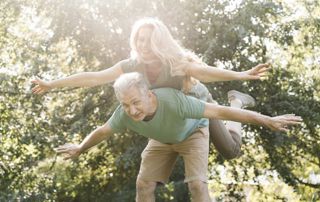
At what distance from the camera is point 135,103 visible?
11.3 ft

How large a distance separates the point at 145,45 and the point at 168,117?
657mm

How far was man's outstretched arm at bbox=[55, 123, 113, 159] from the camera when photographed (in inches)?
152

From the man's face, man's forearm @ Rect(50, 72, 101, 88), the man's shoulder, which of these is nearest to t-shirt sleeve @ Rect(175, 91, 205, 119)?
the man's shoulder

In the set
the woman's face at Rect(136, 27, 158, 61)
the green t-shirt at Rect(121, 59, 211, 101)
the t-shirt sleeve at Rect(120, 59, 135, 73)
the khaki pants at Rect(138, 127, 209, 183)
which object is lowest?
the khaki pants at Rect(138, 127, 209, 183)

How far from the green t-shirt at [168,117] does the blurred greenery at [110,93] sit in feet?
24.1

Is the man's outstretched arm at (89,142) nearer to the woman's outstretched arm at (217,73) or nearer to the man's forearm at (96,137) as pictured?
the man's forearm at (96,137)

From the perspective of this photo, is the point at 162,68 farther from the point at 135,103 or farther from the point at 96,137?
the point at 96,137

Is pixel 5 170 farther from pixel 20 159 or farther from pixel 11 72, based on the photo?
pixel 11 72

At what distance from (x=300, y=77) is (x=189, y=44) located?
3.70 m

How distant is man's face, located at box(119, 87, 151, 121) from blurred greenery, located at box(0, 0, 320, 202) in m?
7.60

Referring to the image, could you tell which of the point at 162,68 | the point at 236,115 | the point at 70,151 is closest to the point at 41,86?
the point at 70,151

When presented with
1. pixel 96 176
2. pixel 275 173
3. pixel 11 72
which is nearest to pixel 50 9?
pixel 11 72

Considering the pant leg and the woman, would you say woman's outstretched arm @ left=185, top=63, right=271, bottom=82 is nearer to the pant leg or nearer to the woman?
the woman

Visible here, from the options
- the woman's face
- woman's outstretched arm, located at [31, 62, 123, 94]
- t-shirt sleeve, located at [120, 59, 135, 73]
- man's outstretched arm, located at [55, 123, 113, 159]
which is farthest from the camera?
woman's outstretched arm, located at [31, 62, 123, 94]
